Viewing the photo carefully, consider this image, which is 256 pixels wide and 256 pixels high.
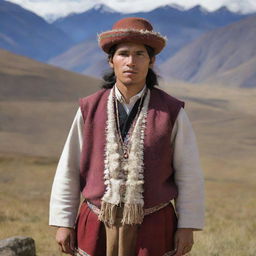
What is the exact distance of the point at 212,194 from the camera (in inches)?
678

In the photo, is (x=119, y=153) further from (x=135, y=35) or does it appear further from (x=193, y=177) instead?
(x=135, y=35)

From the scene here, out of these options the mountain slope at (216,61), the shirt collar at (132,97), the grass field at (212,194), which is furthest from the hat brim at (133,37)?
the mountain slope at (216,61)

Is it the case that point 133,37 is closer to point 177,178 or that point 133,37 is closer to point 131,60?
point 131,60

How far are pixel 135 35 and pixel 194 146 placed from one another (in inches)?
25.3

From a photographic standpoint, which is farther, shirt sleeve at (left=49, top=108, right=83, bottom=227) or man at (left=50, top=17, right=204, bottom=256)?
shirt sleeve at (left=49, top=108, right=83, bottom=227)

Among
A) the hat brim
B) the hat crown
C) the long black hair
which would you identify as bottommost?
the long black hair

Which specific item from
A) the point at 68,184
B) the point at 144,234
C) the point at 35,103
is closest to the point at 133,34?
the point at 68,184

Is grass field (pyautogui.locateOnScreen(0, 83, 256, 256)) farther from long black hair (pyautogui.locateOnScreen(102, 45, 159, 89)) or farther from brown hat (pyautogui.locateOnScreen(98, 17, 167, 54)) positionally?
brown hat (pyautogui.locateOnScreen(98, 17, 167, 54))

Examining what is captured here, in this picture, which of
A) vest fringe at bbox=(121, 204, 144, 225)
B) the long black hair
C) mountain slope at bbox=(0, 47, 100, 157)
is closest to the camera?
vest fringe at bbox=(121, 204, 144, 225)

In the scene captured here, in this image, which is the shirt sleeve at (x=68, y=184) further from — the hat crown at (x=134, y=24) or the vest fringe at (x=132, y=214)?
the hat crown at (x=134, y=24)

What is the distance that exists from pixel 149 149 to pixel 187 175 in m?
0.25

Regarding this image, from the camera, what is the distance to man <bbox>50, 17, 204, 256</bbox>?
2.87 metres

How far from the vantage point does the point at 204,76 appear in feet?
571

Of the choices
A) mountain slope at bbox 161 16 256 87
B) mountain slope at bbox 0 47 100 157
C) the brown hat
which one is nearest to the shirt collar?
the brown hat
